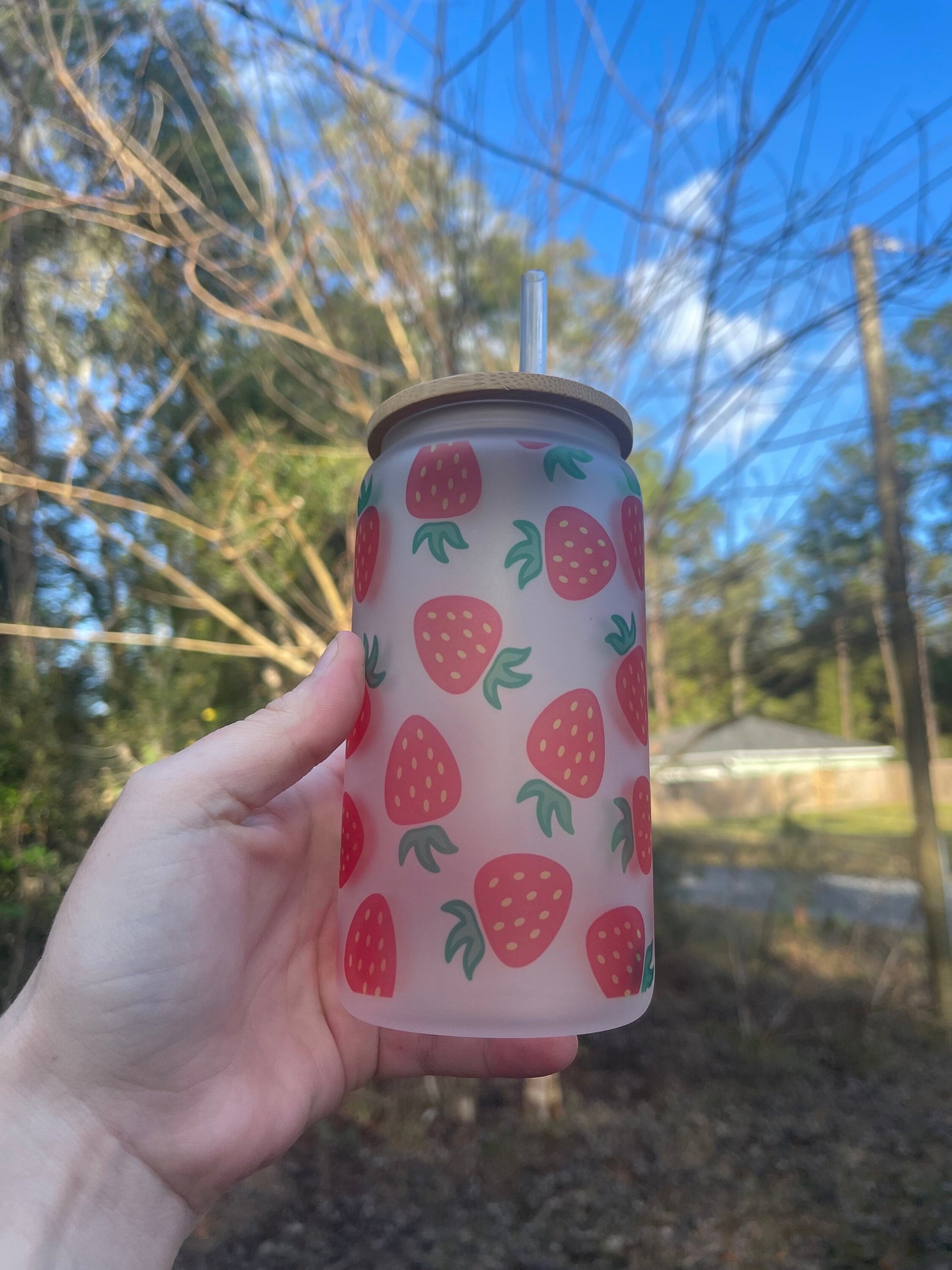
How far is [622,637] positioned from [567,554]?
0.13 m

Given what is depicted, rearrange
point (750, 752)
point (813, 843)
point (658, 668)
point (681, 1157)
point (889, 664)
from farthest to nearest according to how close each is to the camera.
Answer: point (750, 752)
point (813, 843)
point (889, 664)
point (658, 668)
point (681, 1157)

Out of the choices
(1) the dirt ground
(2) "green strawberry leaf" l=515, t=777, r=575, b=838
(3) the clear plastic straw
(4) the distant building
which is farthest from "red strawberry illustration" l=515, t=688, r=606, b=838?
(4) the distant building

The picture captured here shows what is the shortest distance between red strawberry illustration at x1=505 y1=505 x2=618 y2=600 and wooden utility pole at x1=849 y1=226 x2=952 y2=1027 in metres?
2.60

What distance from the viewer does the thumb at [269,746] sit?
104 centimetres

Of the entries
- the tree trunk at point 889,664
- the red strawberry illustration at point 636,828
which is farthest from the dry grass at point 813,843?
the red strawberry illustration at point 636,828

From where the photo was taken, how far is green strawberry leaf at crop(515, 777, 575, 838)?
91 cm

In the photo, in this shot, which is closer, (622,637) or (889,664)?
(622,637)

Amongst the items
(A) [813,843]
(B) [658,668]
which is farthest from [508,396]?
(A) [813,843]

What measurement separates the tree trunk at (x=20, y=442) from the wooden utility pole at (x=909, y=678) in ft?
10.7

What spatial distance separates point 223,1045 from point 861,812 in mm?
4265

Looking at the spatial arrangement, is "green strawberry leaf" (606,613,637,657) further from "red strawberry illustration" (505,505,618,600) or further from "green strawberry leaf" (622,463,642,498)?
"green strawberry leaf" (622,463,642,498)

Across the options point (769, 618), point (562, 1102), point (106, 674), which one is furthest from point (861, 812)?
point (106, 674)

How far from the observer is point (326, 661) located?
1.08 metres

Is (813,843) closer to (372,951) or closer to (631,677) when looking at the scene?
(631,677)
